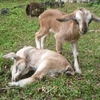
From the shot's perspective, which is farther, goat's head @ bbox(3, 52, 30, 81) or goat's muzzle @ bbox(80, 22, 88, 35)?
goat's muzzle @ bbox(80, 22, 88, 35)

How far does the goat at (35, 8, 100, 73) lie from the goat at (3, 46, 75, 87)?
0.65 m

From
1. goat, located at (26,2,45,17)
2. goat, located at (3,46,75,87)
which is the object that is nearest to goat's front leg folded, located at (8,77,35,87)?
goat, located at (3,46,75,87)

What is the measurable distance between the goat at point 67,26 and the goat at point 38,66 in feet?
2.12

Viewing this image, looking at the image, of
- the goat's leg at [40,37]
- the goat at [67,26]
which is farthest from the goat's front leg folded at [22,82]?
the goat's leg at [40,37]

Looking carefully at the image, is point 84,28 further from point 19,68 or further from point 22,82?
point 22,82

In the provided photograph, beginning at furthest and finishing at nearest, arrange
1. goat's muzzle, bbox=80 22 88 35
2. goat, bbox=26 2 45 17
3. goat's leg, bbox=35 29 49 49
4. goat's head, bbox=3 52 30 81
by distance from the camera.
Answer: goat, bbox=26 2 45 17
goat's leg, bbox=35 29 49 49
goat's muzzle, bbox=80 22 88 35
goat's head, bbox=3 52 30 81

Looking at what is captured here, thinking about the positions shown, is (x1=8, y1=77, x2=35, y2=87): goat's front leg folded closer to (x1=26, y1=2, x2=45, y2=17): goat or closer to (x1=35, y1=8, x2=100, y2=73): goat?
(x1=35, y1=8, x2=100, y2=73): goat

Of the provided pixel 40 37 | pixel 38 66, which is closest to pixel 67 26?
pixel 40 37

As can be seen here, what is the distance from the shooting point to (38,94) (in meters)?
5.67

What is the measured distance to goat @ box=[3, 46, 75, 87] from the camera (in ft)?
19.7

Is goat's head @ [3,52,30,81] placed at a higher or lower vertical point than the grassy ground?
higher

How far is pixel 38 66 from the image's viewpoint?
6.47 metres

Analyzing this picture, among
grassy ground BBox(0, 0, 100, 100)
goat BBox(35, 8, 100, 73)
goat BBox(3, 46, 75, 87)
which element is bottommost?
grassy ground BBox(0, 0, 100, 100)

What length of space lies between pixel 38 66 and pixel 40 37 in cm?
243
